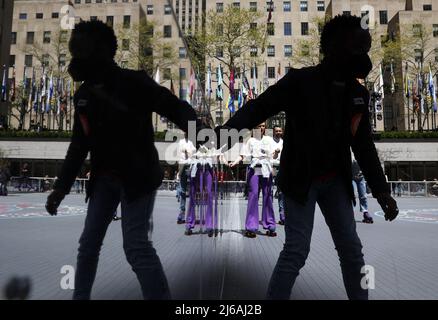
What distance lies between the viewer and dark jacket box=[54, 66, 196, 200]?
1688mm

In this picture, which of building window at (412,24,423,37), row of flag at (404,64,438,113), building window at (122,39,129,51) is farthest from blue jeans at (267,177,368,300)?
building window at (412,24,423,37)

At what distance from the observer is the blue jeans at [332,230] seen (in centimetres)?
196

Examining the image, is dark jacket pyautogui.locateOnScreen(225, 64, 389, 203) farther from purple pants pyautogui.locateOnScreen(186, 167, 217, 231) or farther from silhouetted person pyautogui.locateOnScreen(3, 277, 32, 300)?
purple pants pyautogui.locateOnScreen(186, 167, 217, 231)

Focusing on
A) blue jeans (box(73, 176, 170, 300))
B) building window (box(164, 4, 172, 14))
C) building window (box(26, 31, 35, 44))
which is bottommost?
blue jeans (box(73, 176, 170, 300))

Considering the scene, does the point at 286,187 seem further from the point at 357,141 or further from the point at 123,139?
the point at 123,139

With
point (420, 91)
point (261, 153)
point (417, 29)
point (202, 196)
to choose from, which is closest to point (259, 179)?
point (261, 153)

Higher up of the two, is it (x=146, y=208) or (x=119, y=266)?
(x=146, y=208)

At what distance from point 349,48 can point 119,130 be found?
1280 millimetres

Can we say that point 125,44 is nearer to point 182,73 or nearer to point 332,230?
point 182,73

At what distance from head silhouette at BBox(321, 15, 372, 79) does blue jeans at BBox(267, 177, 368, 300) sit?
0.59m

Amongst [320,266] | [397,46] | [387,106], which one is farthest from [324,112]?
[387,106]

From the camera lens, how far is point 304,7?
164ft

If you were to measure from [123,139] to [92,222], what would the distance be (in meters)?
0.44

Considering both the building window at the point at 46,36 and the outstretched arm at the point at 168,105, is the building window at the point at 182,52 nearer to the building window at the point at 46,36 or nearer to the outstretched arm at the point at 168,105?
the outstretched arm at the point at 168,105
